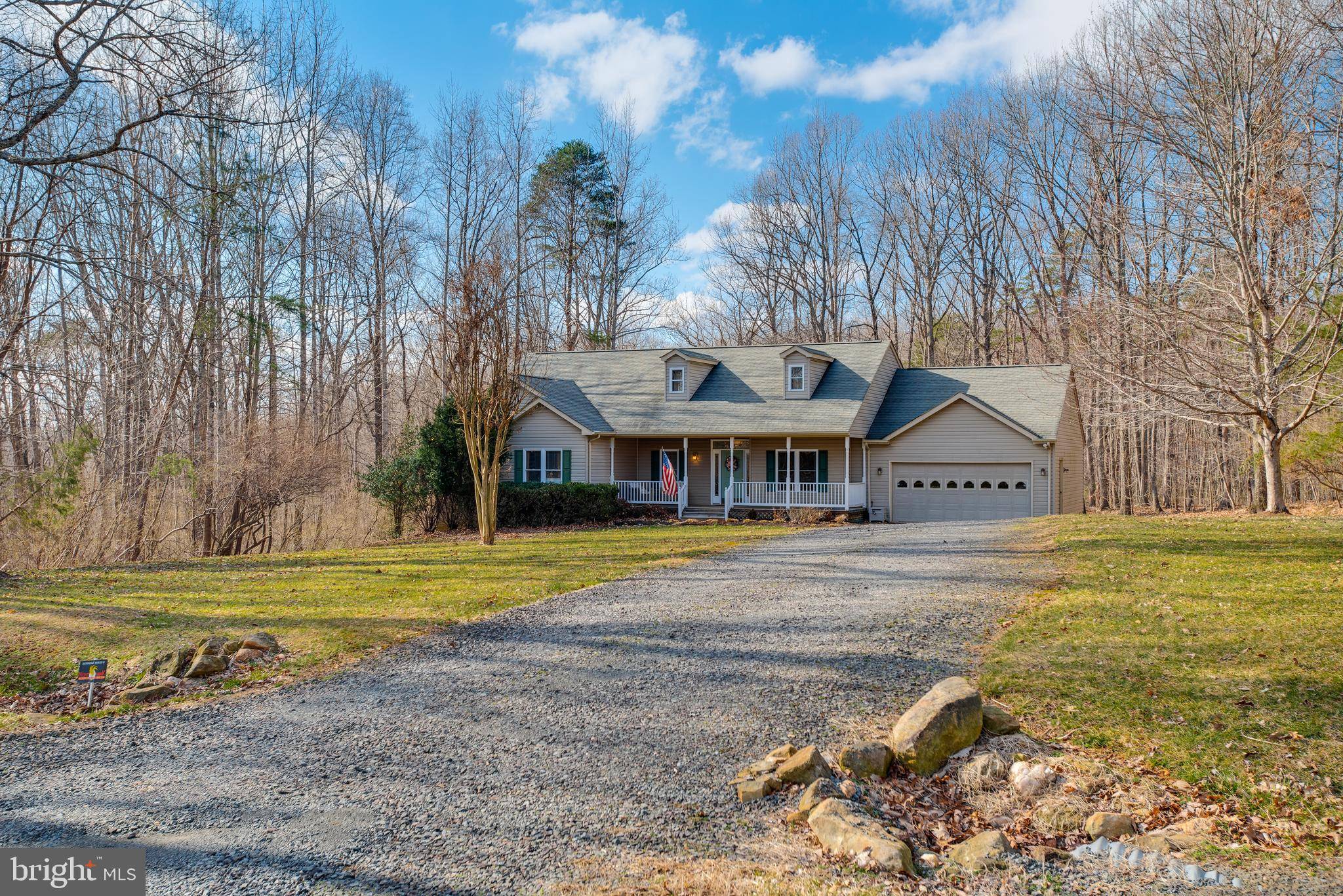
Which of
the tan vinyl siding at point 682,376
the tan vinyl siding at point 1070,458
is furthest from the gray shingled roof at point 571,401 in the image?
the tan vinyl siding at point 1070,458

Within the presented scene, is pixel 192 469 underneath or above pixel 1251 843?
above

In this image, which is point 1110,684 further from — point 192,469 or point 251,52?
point 192,469

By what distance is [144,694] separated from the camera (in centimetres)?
636

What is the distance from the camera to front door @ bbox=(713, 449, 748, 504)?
25.4 meters

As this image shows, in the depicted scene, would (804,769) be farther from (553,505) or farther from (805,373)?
(805,373)

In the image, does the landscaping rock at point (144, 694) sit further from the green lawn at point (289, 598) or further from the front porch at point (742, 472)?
the front porch at point (742, 472)

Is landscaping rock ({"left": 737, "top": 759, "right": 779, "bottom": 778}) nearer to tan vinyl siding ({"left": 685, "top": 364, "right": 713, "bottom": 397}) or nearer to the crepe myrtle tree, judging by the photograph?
the crepe myrtle tree

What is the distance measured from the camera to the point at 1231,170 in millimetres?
15703

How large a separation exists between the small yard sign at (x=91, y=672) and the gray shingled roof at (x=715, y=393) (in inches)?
737

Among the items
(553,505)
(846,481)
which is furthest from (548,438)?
(846,481)

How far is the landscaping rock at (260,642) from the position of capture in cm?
737

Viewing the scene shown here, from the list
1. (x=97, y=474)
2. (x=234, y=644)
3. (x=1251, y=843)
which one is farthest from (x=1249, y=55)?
(x=97, y=474)

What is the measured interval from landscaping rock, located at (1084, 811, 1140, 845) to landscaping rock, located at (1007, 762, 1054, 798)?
1.33 ft

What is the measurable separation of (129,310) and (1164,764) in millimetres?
21344
